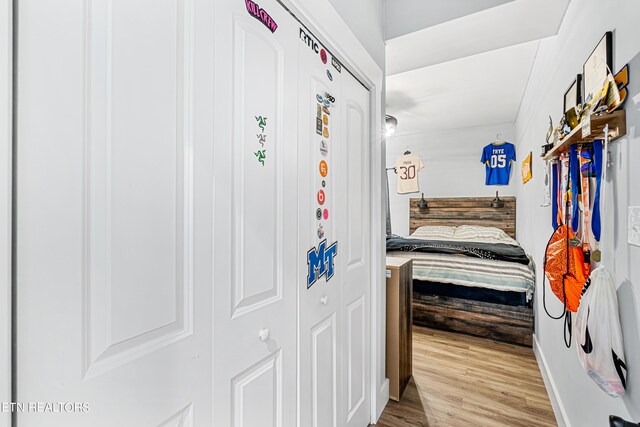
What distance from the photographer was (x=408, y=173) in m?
4.47

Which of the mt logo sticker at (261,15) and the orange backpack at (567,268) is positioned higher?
the mt logo sticker at (261,15)

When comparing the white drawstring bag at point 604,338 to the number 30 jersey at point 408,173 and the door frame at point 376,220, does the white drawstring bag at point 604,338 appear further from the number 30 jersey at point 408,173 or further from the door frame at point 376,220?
the number 30 jersey at point 408,173

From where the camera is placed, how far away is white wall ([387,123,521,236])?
485cm

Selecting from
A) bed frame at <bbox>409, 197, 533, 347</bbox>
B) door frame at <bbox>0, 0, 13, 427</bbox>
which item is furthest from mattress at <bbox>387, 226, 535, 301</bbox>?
door frame at <bbox>0, 0, 13, 427</bbox>

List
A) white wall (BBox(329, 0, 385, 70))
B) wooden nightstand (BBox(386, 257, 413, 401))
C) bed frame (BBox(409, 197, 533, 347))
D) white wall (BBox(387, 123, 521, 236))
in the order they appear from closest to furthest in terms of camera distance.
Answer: white wall (BBox(329, 0, 385, 70)) → wooden nightstand (BBox(386, 257, 413, 401)) → bed frame (BBox(409, 197, 533, 347)) → white wall (BBox(387, 123, 521, 236))

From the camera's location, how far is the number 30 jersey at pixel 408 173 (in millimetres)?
4434

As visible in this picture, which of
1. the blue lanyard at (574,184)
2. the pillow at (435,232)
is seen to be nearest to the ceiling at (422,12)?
the blue lanyard at (574,184)

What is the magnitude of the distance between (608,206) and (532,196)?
2.10 meters

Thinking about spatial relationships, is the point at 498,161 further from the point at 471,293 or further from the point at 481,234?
the point at 471,293

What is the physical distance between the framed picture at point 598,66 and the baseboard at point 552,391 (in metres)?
1.70

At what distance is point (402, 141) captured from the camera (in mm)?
5578

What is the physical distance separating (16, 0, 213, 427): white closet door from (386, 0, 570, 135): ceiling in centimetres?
150

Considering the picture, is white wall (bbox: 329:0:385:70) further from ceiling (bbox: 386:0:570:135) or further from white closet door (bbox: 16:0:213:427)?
white closet door (bbox: 16:0:213:427)

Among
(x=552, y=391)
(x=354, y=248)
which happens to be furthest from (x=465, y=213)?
(x=354, y=248)
